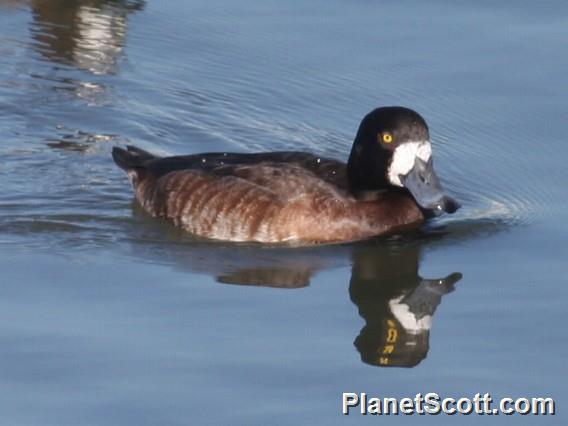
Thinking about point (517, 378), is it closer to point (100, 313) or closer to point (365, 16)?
point (100, 313)

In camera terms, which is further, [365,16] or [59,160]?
[365,16]

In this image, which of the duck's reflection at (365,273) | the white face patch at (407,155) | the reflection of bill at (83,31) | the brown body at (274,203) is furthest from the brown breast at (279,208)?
the reflection of bill at (83,31)

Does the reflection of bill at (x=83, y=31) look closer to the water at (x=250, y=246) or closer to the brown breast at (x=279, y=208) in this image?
the water at (x=250, y=246)

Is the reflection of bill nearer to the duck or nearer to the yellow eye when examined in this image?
the duck

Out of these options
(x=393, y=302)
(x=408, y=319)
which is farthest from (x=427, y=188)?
(x=408, y=319)

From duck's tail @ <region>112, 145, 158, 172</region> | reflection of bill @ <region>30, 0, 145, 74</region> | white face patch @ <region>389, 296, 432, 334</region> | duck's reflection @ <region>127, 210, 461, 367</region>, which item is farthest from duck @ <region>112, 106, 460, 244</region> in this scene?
reflection of bill @ <region>30, 0, 145, 74</region>

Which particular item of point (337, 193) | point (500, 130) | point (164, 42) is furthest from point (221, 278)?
point (164, 42)

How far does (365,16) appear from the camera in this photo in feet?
40.3

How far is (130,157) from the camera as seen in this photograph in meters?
10.1

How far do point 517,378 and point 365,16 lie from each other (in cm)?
550

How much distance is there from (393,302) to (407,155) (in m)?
1.16

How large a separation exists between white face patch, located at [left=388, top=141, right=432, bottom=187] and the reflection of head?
1.55 ft

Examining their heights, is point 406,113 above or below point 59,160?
above

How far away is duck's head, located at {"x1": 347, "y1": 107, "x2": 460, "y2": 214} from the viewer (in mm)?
9234
